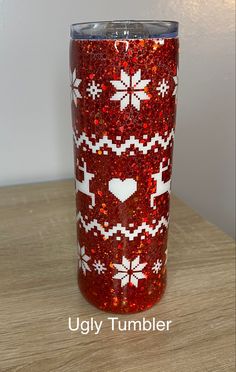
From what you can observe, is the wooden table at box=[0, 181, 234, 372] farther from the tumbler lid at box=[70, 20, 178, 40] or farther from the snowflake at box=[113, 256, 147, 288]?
the tumbler lid at box=[70, 20, 178, 40]

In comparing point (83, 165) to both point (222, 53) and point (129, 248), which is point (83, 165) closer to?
point (129, 248)

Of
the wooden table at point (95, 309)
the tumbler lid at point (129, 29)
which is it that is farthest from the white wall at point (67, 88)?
the tumbler lid at point (129, 29)

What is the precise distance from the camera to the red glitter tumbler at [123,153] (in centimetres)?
38

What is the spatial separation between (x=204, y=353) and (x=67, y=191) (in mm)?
417

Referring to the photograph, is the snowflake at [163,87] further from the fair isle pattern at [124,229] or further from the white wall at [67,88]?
the white wall at [67,88]

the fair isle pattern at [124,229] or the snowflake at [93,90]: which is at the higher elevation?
the snowflake at [93,90]

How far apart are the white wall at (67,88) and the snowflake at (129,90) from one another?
38 cm

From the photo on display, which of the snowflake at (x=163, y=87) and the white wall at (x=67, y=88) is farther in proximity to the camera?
the white wall at (x=67, y=88)

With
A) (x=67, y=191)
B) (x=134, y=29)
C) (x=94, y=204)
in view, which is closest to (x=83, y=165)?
(x=94, y=204)

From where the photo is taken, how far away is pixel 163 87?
40cm

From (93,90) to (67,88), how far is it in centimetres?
37

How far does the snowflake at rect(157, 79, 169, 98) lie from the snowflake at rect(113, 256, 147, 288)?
178 mm

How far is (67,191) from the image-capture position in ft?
2.50

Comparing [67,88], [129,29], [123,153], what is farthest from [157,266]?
[67,88]
